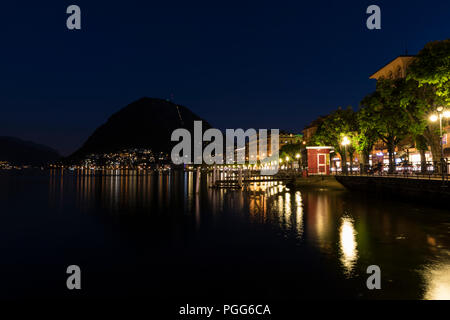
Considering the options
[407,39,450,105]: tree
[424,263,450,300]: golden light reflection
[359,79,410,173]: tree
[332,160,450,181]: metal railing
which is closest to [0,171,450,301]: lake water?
[424,263,450,300]: golden light reflection

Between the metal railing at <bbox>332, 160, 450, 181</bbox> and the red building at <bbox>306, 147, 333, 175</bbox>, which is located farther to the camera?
the red building at <bbox>306, 147, 333, 175</bbox>

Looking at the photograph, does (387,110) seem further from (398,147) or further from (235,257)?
(235,257)

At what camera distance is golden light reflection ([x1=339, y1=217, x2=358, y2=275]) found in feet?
33.8

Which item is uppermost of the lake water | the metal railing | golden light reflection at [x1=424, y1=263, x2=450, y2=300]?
the metal railing

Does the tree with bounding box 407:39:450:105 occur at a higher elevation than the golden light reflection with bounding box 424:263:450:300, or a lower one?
higher

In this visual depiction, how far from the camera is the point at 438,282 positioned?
8.41 metres

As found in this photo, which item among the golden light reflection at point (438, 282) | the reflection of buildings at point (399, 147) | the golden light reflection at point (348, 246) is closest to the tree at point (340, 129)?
the reflection of buildings at point (399, 147)

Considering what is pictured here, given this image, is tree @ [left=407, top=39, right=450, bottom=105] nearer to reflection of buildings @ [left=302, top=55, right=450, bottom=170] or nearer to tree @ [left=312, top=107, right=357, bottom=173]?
tree @ [left=312, top=107, right=357, bottom=173]

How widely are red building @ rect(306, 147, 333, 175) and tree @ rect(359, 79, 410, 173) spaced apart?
16.0 meters

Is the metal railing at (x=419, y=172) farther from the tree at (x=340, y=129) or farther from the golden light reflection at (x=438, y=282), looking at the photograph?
the golden light reflection at (x=438, y=282)

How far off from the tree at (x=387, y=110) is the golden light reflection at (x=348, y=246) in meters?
21.7

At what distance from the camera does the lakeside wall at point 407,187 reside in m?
23.2
